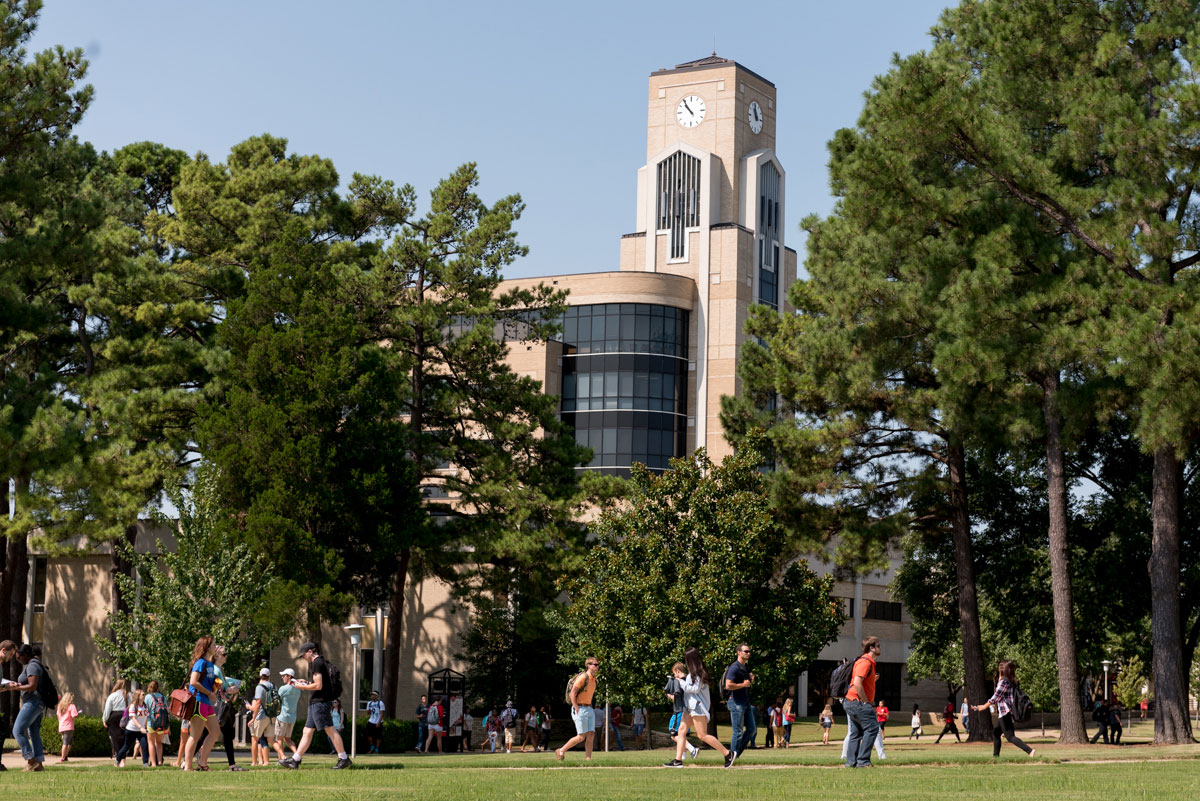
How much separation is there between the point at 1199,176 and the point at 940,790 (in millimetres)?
16768

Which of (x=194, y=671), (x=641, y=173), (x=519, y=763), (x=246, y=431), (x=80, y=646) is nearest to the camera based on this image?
(x=194, y=671)

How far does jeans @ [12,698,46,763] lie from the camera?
1686cm

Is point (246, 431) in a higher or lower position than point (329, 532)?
higher

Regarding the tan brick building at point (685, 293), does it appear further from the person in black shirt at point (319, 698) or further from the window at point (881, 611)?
the person in black shirt at point (319, 698)

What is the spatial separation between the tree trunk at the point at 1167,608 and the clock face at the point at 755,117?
7857cm

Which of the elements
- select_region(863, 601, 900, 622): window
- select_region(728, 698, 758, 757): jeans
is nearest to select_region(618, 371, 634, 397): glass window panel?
select_region(863, 601, 900, 622): window

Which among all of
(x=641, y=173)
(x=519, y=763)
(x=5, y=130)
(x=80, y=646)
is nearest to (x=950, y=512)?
(x=519, y=763)

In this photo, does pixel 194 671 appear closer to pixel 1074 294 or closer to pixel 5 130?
pixel 5 130

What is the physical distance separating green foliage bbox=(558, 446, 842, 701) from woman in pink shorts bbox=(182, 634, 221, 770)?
20.1 m

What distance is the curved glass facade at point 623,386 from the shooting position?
3383 inches

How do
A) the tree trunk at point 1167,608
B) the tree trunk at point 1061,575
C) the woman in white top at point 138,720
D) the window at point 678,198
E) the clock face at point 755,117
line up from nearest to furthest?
the woman in white top at point 138,720 < the tree trunk at point 1167,608 < the tree trunk at point 1061,575 < the window at point 678,198 < the clock face at point 755,117

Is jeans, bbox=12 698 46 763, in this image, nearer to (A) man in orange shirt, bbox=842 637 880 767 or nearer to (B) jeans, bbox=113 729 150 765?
(B) jeans, bbox=113 729 150 765

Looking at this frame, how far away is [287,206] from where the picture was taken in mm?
41844

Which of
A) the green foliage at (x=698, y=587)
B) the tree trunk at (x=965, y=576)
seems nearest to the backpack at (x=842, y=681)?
the tree trunk at (x=965, y=576)
